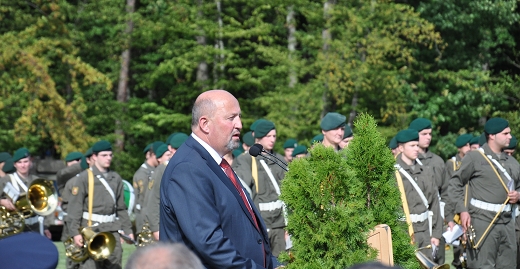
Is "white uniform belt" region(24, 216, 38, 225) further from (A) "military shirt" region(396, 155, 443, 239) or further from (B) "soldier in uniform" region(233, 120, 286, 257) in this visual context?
(A) "military shirt" region(396, 155, 443, 239)

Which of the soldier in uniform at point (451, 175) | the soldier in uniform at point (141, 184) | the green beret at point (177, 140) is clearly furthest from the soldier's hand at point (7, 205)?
the soldier in uniform at point (451, 175)

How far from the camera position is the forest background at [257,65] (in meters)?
26.8

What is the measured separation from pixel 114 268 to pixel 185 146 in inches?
300

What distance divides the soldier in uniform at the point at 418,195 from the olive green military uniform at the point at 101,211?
3.92m

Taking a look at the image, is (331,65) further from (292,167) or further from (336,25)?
(292,167)

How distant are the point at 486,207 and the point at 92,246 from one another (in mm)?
5114

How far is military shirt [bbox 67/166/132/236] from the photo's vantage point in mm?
12695

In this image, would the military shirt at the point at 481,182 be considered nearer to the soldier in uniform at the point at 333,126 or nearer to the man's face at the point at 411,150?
the man's face at the point at 411,150

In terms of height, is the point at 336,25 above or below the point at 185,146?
below

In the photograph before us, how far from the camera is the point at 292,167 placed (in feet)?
20.1

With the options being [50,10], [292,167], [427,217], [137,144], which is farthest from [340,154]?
[137,144]

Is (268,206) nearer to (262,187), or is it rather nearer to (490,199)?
(262,187)

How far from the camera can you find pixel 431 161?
15.6 meters

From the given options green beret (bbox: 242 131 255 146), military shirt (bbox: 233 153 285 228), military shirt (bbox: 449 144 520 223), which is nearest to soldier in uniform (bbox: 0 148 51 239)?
military shirt (bbox: 233 153 285 228)
